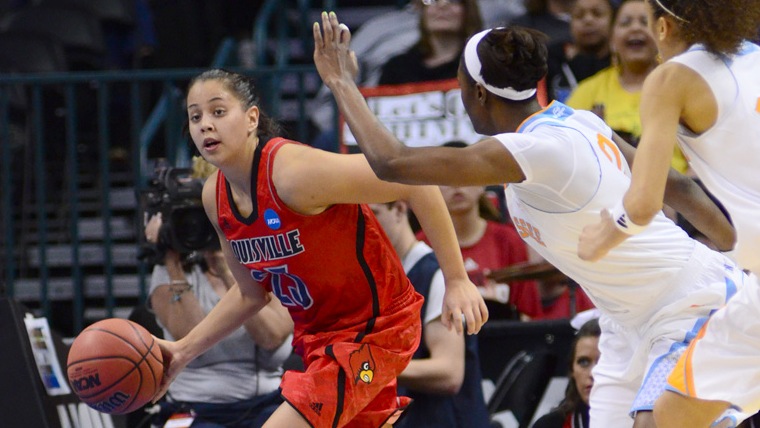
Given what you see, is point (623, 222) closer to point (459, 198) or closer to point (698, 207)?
point (698, 207)

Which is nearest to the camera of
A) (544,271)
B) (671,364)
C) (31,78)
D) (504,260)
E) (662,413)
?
(662,413)

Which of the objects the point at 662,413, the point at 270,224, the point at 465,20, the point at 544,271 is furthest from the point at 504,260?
the point at 662,413

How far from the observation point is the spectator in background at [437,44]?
7.50 meters

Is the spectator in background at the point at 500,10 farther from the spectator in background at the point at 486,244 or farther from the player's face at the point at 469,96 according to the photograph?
the player's face at the point at 469,96

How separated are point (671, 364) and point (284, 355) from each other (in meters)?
2.14

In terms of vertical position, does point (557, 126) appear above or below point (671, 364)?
above

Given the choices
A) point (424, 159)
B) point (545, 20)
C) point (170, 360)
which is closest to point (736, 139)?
point (424, 159)

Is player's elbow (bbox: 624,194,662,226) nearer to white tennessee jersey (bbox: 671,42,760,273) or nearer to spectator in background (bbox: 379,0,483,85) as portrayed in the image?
white tennessee jersey (bbox: 671,42,760,273)

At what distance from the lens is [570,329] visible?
6.12 metres

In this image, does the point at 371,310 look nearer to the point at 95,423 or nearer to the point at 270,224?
the point at 270,224

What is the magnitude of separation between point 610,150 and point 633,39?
9.89 feet

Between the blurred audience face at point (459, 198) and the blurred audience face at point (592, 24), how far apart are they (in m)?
1.43

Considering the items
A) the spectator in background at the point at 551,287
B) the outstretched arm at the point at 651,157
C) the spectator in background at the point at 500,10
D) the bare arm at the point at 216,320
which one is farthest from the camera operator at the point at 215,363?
the spectator in background at the point at 500,10

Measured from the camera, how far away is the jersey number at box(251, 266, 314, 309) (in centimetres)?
421
